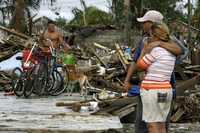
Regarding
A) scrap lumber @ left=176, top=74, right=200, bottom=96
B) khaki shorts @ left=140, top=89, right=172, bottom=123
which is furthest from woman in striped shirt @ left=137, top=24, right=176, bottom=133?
scrap lumber @ left=176, top=74, right=200, bottom=96

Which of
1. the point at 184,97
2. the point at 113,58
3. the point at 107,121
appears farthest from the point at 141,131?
the point at 113,58

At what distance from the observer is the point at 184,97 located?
1272 centimetres

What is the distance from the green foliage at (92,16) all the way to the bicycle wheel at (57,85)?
98.0 ft

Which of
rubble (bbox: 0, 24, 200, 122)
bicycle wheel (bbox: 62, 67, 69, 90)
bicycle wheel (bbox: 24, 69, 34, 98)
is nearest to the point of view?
rubble (bbox: 0, 24, 200, 122)

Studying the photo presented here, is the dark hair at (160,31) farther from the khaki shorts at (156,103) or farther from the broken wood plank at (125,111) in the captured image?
the broken wood plank at (125,111)

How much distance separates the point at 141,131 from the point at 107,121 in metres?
3.81

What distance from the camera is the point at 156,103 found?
6.64 metres

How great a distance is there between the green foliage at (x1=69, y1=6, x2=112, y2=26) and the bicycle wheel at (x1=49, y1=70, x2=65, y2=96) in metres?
29.9

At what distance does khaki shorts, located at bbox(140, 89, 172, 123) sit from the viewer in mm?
6621

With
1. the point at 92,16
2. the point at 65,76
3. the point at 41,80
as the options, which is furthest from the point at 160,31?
the point at 92,16

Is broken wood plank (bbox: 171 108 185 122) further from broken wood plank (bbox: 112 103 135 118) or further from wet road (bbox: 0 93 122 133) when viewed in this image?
wet road (bbox: 0 93 122 133)

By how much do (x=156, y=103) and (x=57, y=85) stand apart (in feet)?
32.4

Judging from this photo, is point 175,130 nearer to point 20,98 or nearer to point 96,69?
point 20,98

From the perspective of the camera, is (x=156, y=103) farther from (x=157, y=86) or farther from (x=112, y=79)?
(x=112, y=79)
